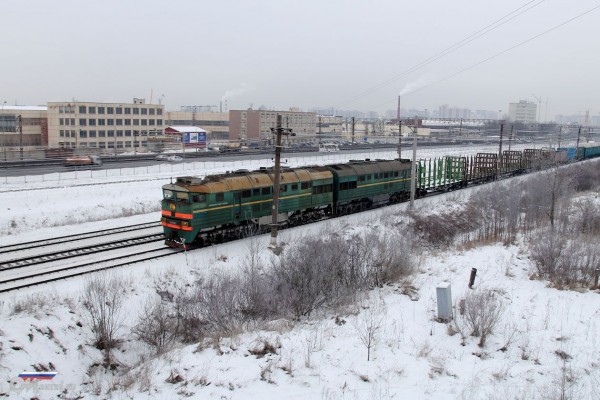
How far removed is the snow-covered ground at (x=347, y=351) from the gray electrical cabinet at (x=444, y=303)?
1.03 ft

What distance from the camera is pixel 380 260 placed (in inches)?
710

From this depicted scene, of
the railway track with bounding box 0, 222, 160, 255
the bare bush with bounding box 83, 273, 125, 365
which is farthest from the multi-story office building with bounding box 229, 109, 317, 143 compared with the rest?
the bare bush with bounding box 83, 273, 125, 365

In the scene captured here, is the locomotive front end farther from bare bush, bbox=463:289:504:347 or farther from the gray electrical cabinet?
bare bush, bbox=463:289:504:347

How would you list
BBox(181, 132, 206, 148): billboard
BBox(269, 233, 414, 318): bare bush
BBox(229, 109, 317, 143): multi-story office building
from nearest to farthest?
BBox(269, 233, 414, 318): bare bush → BBox(181, 132, 206, 148): billboard → BBox(229, 109, 317, 143): multi-story office building

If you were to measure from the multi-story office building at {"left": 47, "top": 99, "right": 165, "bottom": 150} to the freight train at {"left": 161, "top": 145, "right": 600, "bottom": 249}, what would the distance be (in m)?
56.3

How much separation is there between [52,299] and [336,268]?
9.19 meters

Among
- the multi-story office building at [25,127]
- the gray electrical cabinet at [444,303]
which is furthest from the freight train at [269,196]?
the multi-story office building at [25,127]

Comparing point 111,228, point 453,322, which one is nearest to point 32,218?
point 111,228

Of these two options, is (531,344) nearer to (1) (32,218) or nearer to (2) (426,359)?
(2) (426,359)

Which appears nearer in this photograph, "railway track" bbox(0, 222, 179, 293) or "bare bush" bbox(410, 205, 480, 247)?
"railway track" bbox(0, 222, 179, 293)

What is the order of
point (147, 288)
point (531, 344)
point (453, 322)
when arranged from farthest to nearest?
point (147, 288) < point (453, 322) < point (531, 344)

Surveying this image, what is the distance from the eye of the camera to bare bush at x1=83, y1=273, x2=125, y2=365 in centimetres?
1411

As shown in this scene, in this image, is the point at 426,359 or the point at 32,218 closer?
the point at 426,359

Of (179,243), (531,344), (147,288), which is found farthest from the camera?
(179,243)
